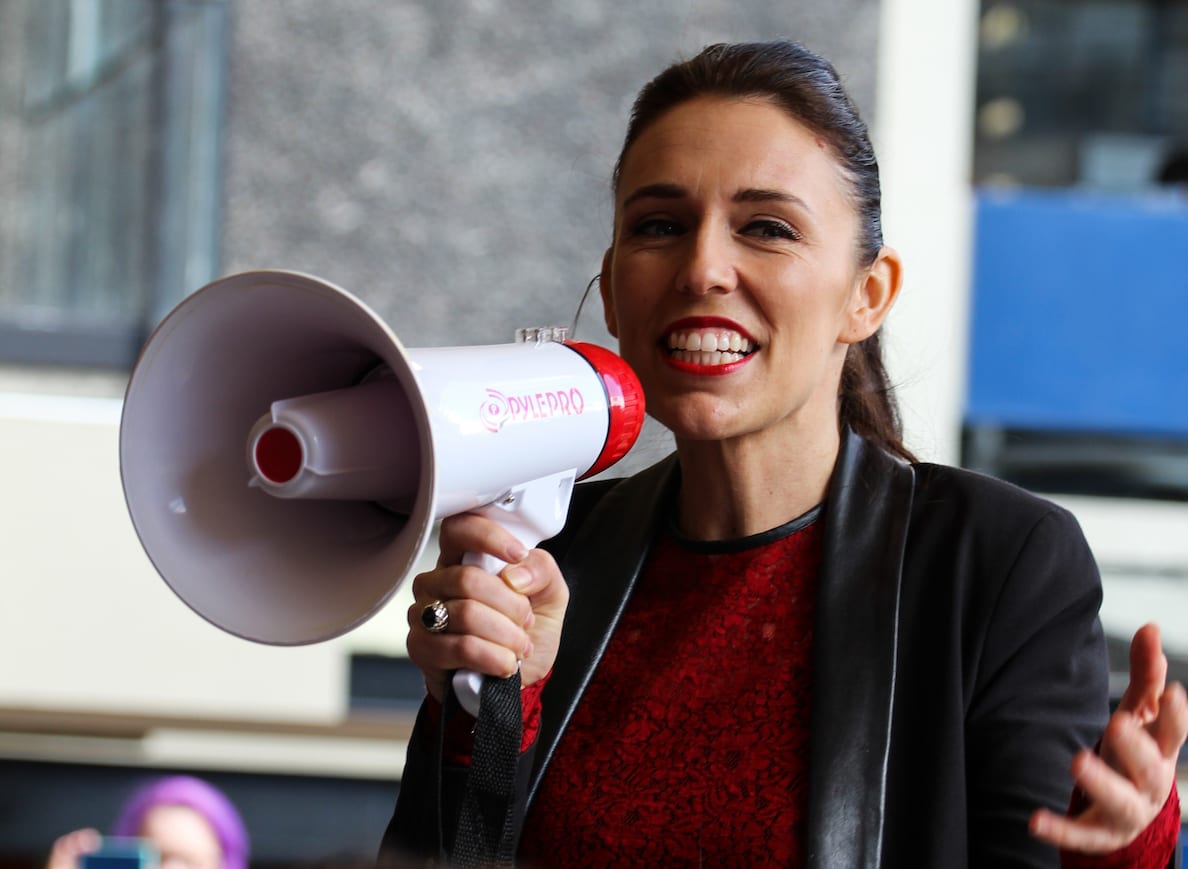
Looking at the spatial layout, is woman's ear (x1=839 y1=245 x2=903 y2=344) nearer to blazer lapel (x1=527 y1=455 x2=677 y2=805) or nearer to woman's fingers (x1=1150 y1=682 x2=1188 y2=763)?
blazer lapel (x1=527 y1=455 x2=677 y2=805)

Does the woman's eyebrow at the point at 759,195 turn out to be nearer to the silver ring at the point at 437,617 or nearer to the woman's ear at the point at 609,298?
the woman's ear at the point at 609,298

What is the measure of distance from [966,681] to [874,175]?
2.16 feet

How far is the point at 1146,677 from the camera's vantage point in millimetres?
1344

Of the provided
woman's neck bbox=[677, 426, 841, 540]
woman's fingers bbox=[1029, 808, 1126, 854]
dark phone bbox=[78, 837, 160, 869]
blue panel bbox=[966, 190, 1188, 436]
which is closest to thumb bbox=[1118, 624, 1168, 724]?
woman's fingers bbox=[1029, 808, 1126, 854]

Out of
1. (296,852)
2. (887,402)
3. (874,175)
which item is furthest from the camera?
(296,852)

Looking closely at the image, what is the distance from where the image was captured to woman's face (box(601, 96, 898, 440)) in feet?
5.43

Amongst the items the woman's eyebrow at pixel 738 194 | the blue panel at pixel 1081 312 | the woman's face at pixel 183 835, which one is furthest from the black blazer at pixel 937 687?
the blue panel at pixel 1081 312

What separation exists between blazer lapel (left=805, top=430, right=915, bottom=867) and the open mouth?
0.71 ft

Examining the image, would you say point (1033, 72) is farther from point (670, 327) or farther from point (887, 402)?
point (670, 327)

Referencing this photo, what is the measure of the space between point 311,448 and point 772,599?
2.04 feet

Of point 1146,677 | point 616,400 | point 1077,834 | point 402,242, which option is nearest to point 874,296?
point 616,400

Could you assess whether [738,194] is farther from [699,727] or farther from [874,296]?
[699,727]

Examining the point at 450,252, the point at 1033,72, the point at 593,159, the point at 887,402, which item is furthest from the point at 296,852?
the point at 1033,72

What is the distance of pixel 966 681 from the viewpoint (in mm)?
1526
